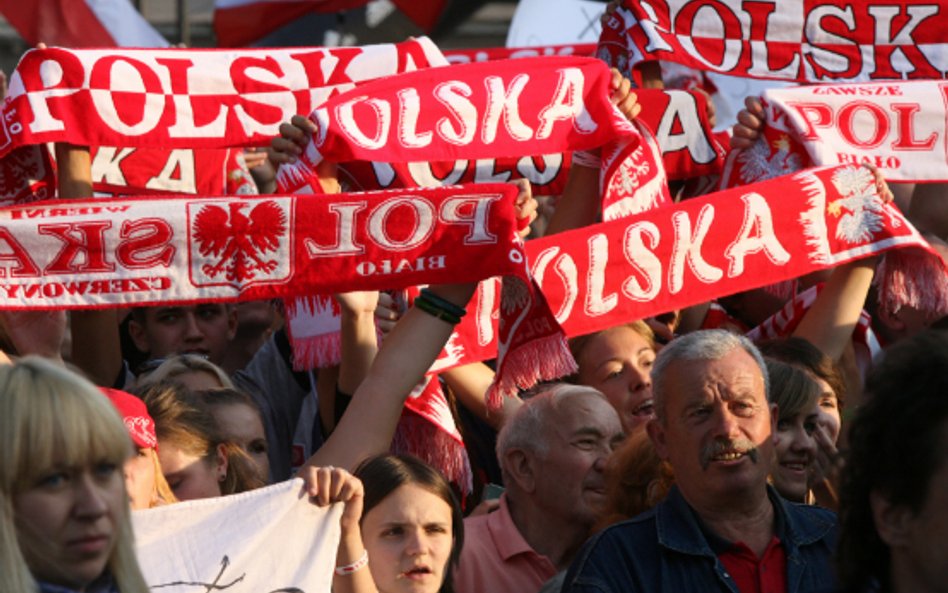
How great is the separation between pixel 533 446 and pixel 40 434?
267cm

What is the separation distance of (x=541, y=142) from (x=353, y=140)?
2.25ft

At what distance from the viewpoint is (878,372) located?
3277mm

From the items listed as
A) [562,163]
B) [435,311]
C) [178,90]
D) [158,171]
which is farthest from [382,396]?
[158,171]

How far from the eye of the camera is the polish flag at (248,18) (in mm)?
10016

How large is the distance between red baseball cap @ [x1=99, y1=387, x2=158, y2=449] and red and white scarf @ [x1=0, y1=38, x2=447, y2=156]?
1.36m

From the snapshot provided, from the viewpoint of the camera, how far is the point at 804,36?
6.96 metres

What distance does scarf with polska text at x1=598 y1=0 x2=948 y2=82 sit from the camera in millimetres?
6906

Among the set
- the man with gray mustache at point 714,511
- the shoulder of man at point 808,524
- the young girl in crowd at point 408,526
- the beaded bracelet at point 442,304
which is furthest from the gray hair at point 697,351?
the young girl in crowd at point 408,526

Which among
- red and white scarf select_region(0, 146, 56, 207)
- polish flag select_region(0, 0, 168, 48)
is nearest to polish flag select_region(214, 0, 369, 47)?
polish flag select_region(0, 0, 168, 48)

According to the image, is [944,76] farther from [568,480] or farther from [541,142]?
[568,480]

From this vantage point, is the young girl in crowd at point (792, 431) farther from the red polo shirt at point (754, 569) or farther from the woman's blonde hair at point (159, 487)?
the woman's blonde hair at point (159, 487)

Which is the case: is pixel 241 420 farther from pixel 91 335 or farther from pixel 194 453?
pixel 91 335

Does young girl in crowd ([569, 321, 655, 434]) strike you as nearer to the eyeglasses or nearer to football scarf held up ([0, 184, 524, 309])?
football scarf held up ([0, 184, 524, 309])

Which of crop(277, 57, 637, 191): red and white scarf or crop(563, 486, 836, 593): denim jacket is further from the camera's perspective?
crop(277, 57, 637, 191): red and white scarf
